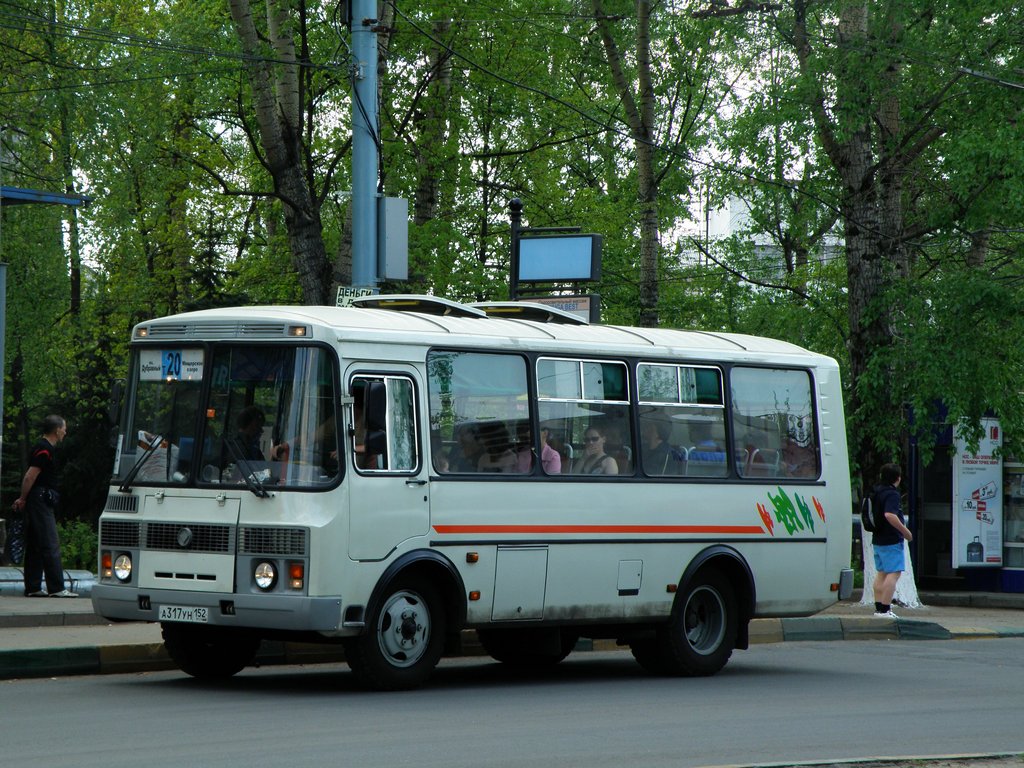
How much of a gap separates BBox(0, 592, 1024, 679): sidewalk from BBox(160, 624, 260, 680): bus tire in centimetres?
68

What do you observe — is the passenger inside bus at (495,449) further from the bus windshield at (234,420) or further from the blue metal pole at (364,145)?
the blue metal pole at (364,145)

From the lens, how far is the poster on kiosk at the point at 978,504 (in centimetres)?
2381

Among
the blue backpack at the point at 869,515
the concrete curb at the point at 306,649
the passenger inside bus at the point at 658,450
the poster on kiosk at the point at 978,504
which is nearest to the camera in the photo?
the concrete curb at the point at 306,649

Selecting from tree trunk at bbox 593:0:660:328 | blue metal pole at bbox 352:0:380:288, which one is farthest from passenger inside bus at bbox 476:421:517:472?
tree trunk at bbox 593:0:660:328

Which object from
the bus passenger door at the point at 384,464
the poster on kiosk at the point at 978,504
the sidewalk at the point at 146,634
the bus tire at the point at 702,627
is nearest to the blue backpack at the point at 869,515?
the sidewalk at the point at 146,634

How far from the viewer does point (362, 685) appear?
37.4 ft

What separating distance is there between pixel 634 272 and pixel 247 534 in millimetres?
32386

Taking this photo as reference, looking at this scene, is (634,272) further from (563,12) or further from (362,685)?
(362,685)

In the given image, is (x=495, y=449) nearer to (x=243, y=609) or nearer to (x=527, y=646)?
(x=527, y=646)

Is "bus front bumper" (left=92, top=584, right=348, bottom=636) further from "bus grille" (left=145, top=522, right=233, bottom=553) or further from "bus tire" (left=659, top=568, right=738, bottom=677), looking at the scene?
"bus tire" (left=659, top=568, right=738, bottom=677)

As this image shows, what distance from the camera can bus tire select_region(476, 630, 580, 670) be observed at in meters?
13.0

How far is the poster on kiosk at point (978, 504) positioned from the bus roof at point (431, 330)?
33.8 ft

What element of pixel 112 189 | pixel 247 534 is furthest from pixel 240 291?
pixel 247 534

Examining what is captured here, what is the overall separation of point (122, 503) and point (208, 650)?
1365 mm
